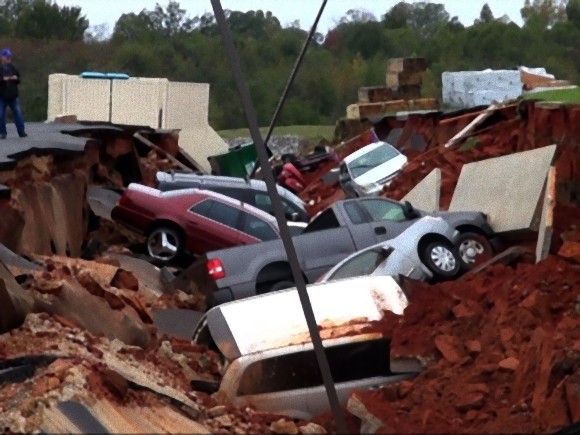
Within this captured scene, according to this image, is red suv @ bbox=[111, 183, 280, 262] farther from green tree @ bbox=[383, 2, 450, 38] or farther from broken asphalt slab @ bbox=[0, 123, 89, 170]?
green tree @ bbox=[383, 2, 450, 38]

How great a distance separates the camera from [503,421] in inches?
438

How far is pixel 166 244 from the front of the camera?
2536 centimetres

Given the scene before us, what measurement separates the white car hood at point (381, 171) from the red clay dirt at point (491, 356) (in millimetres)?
18012

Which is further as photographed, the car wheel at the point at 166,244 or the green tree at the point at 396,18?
the green tree at the point at 396,18

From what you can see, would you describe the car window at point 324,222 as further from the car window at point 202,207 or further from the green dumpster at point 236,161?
the green dumpster at point 236,161

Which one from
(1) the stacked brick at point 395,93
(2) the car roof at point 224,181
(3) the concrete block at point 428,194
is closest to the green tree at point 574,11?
(1) the stacked brick at point 395,93

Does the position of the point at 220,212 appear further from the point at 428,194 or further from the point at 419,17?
the point at 419,17

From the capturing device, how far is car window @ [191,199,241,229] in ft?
81.9

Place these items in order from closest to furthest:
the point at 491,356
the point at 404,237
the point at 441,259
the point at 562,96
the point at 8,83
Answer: the point at 491,356 → the point at 404,237 → the point at 441,259 → the point at 8,83 → the point at 562,96

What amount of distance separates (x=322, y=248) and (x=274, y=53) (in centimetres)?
6147

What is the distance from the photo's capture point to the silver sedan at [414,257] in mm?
18250

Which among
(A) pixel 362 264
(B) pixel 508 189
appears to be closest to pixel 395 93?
(B) pixel 508 189

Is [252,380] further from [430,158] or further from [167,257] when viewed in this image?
[430,158]

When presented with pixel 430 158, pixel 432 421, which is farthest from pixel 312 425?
pixel 430 158
